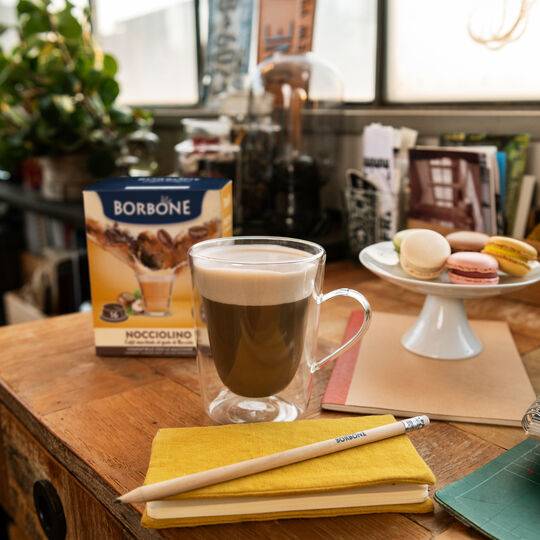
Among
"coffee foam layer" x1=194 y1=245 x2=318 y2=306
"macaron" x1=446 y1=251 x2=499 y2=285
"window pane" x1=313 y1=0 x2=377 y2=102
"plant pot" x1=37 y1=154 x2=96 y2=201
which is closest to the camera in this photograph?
"coffee foam layer" x1=194 y1=245 x2=318 y2=306

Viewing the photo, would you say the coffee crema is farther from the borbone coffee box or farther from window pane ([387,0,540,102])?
A: window pane ([387,0,540,102])

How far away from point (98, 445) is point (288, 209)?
853 mm

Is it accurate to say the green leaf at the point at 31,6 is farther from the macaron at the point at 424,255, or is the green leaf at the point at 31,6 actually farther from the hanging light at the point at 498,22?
the macaron at the point at 424,255

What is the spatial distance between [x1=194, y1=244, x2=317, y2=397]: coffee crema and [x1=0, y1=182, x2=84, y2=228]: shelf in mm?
1169

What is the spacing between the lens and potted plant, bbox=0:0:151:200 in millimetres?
1777

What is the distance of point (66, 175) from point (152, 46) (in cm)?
82

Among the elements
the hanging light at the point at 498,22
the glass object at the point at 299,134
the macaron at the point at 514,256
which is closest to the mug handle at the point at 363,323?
the macaron at the point at 514,256

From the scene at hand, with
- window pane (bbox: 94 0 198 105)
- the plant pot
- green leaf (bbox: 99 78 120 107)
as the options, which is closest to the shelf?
the plant pot

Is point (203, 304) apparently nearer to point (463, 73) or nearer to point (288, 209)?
point (288, 209)

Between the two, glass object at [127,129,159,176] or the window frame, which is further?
glass object at [127,129,159,176]

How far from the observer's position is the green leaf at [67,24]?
1826 millimetres

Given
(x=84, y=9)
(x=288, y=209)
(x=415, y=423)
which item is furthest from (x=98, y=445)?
(x=84, y=9)

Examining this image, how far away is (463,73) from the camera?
1.30m

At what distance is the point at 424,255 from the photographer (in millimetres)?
748
